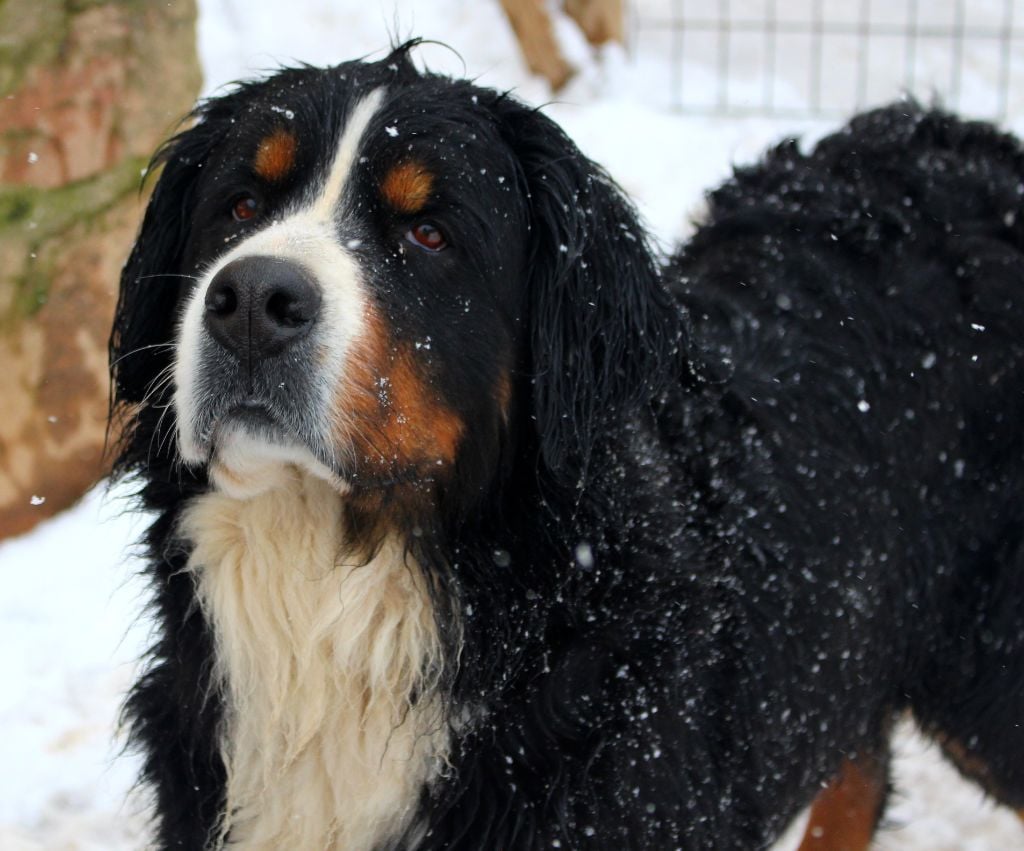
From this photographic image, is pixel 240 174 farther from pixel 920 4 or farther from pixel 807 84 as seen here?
pixel 920 4

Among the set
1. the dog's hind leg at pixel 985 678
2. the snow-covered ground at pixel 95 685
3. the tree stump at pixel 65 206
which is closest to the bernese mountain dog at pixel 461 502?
the dog's hind leg at pixel 985 678

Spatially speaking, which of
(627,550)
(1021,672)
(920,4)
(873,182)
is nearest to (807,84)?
(920,4)

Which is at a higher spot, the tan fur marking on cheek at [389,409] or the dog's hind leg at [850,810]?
the tan fur marking on cheek at [389,409]

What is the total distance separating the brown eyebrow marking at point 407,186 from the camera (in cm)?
249

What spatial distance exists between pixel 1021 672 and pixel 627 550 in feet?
4.06

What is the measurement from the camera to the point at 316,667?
8.55ft

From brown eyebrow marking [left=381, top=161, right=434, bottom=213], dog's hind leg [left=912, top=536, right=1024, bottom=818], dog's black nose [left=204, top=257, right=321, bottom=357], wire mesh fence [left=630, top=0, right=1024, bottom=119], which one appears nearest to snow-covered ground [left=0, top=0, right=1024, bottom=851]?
dog's hind leg [left=912, top=536, right=1024, bottom=818]

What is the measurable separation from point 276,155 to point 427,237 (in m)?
0.34

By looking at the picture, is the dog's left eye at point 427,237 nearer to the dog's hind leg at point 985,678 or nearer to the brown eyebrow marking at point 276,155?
the brown eyebrow marking at point 276,155

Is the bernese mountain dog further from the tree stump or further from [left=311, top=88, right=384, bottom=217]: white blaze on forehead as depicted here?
the tree stump

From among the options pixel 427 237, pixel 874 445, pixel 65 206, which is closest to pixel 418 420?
pixel 427 237

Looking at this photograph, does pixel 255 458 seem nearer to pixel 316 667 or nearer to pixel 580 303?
pixel 316 667

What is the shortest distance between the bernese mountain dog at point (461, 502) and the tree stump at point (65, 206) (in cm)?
215

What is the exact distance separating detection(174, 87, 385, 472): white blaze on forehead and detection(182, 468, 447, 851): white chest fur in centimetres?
23
